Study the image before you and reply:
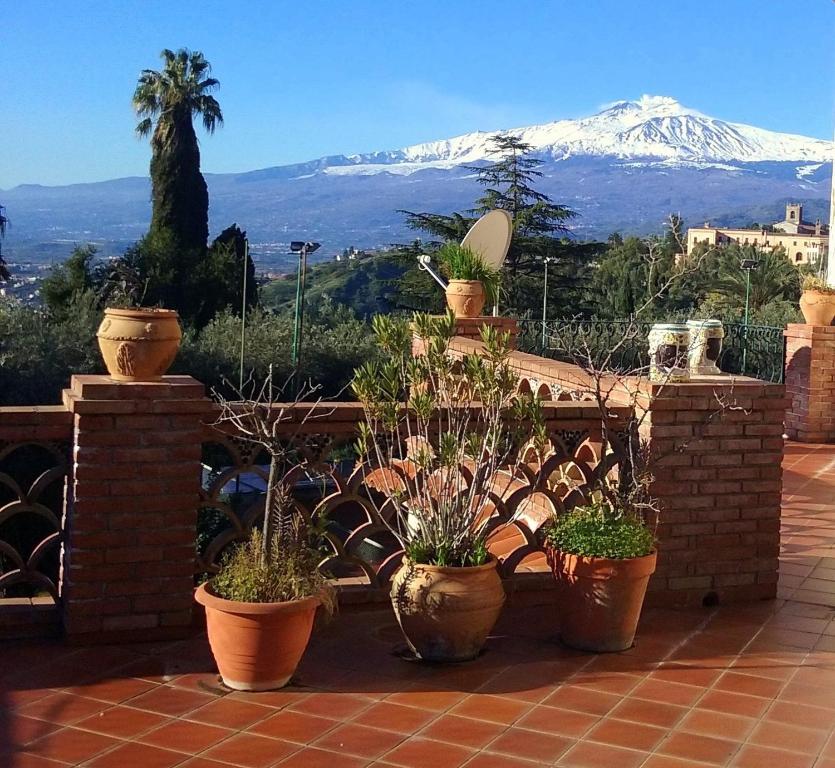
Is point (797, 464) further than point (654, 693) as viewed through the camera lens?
Yes

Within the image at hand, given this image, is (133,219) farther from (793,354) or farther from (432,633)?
(432,633)

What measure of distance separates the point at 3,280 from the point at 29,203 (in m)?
88.4

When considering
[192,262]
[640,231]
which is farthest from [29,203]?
[192,262]

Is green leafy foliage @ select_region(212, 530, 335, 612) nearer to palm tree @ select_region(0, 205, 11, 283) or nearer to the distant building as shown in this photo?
palm tree @ select_region(0, 205, 11, 283)

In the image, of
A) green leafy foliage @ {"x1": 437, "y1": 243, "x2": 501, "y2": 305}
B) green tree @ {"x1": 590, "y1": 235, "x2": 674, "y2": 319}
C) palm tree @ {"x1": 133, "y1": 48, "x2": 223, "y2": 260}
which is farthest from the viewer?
green tree @ {"x1": 590, "y1": 235, "x2": 674, "y2": 319}

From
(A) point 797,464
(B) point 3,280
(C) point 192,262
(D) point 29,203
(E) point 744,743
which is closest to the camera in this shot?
(E) point 744,743

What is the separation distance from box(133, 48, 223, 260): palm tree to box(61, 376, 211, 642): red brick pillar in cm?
2759

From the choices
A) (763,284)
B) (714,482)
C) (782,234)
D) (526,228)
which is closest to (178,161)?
(526,228)

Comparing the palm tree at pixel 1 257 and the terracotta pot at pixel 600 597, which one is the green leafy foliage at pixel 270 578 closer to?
the terracotta pot at pixel 600 597

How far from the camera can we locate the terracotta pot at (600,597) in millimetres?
4336

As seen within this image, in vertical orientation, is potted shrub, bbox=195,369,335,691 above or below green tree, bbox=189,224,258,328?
below

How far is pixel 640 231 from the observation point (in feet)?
221

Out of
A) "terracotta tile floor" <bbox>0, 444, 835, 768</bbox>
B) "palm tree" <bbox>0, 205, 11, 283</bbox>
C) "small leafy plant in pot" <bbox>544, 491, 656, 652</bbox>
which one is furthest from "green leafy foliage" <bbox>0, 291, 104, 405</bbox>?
"small leafy plant in pot" <bbox>544, 491, 656, 652</bbox>

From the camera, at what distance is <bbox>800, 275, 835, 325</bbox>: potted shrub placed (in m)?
11.3
